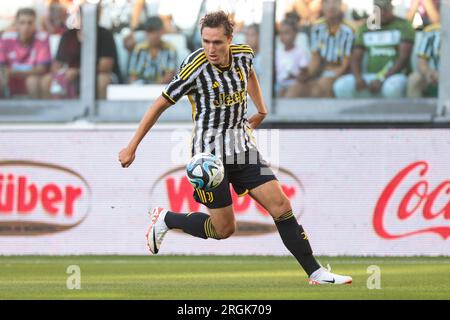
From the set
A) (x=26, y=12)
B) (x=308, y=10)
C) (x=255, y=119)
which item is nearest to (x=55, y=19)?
(x=26, y=12)

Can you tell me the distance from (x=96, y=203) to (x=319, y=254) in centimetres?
271

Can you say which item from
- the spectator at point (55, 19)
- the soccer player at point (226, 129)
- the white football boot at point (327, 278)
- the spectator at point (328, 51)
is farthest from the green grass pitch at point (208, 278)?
the spectator at point (55, 19)

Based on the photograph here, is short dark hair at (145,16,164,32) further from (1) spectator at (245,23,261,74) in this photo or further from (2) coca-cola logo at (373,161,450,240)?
(2) coca-cola logo at (373,161,450,240)

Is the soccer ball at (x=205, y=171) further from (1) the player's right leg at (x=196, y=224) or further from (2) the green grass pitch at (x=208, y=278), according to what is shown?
(2) the green grass pitch at (x=208, y=278)

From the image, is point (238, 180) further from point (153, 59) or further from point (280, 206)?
point (153, 59)

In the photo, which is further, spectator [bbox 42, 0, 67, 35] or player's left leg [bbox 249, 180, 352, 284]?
spectator [bbox 42, 0, 67, 35]

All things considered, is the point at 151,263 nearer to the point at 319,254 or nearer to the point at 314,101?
the point at 319,254

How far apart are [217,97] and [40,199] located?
5.62 m

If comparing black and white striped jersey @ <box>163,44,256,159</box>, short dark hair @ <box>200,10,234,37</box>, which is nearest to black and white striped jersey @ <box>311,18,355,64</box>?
black and white striped jersey @ <box>163,44,256,159</box>

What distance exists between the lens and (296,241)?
8188 millimetres

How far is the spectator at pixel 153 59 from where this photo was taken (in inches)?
629

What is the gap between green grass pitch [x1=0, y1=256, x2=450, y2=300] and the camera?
26.0ft

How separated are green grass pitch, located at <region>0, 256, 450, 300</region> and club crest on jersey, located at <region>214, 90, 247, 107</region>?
139 cm

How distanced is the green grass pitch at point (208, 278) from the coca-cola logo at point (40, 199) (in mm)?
553
